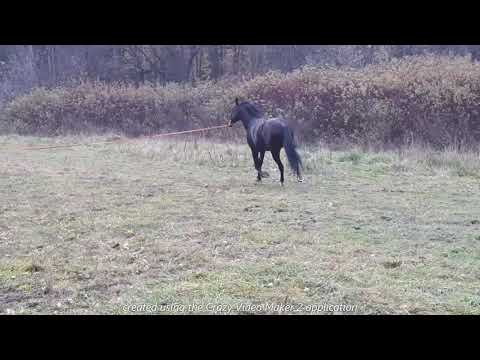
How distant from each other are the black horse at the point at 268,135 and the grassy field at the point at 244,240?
0.60 metres

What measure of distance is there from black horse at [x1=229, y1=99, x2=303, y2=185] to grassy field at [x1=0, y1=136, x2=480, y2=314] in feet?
1.98

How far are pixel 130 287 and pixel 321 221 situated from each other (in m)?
3.68

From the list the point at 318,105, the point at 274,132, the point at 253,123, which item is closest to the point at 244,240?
the point at 274,132

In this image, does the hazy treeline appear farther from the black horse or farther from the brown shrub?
the black horse

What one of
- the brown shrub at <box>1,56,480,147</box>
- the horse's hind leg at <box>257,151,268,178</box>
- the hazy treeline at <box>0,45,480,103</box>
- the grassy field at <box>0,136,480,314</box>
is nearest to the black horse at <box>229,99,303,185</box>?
the horse's hind leg at <box>257,151,268,178</box>

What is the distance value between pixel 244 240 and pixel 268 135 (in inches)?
163

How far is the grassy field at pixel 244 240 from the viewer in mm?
4691

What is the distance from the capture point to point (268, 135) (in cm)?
1041

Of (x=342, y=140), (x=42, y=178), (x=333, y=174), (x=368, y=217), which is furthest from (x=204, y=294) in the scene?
(x=342, y=140)

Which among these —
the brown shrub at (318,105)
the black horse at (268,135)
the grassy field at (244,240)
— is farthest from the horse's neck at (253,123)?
the brown shrub at (318,105)

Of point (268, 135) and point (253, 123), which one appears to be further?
point (253, 123)

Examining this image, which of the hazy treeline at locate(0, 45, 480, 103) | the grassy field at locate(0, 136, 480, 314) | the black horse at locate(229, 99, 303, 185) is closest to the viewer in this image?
the grassy field at locate(0, 136, 480, 314)

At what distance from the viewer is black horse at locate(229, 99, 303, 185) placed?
403 inches

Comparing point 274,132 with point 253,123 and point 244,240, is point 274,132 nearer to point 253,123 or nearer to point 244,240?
point 253,123
